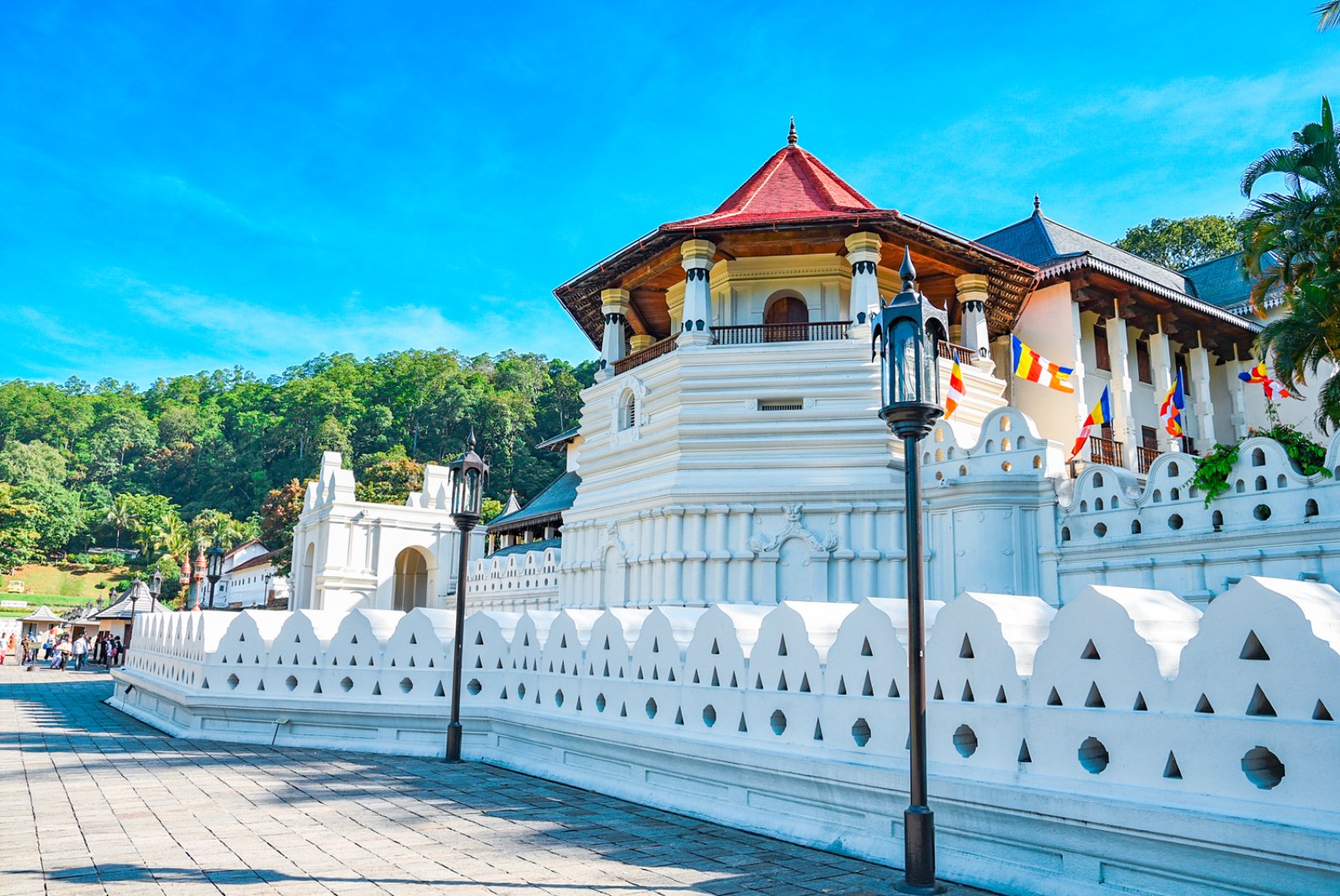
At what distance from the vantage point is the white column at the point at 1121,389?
2349cm

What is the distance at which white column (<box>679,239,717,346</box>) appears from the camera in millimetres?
19703

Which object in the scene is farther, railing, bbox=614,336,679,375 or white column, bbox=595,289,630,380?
white column, bbox=595,289,630,380

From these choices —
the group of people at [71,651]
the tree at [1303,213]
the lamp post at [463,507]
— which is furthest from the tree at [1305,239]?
the group of people at [71,651]

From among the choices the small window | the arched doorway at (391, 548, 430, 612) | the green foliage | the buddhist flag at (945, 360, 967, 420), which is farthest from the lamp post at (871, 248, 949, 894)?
the arched doorway at (391, 548, 430, 612)

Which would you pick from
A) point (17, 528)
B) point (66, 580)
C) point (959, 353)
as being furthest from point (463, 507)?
point (17, 528)

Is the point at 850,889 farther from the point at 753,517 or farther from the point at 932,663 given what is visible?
the point at 753,517

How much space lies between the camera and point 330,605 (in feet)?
103

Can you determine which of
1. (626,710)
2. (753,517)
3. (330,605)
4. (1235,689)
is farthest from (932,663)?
(330,605)

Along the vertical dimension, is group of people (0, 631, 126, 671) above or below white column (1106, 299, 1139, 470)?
below

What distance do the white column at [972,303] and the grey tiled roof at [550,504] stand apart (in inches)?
661

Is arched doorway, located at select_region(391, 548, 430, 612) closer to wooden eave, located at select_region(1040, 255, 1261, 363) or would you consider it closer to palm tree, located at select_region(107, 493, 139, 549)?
wooden eave, located at select_region(1040, 255, 1261, 363)

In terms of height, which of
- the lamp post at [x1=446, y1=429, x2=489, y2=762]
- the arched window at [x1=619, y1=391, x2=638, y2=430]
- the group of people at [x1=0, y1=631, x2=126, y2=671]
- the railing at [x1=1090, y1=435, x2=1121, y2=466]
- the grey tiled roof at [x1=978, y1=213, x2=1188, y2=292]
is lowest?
the group of people at [x1=0, y1=631, x2=126, y2=671]

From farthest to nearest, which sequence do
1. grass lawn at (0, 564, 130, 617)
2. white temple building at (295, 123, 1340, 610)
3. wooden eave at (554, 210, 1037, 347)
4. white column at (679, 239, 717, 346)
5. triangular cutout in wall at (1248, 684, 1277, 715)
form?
grass lawn at (0, 564, 130, 617), white column at (679, 239, 717, 346), wooden eave at (554, 210, 1037, 347), white temple building at (295, 123, 1340, 610), triangular cutout in wall at (1248, 684, 1277, 715)

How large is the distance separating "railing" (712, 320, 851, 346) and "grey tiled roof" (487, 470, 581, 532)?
15.2m
